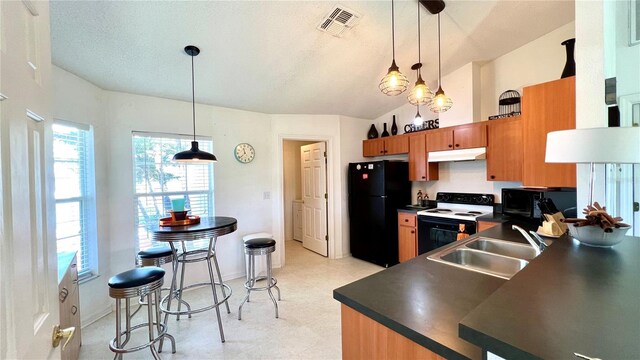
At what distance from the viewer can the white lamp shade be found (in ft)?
3.47

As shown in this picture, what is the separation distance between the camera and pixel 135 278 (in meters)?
1.83

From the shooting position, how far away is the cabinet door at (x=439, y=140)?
3479 mm

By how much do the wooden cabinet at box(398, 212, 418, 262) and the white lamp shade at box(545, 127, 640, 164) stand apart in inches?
100

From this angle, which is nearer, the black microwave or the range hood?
the black microwave

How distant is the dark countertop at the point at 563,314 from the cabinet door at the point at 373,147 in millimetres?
3394

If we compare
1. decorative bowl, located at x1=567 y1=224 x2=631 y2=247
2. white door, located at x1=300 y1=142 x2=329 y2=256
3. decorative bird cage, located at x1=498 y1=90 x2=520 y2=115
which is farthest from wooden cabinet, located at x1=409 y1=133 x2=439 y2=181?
decorative bowl, located at x1=567 y1=224 x2=631 y2=247

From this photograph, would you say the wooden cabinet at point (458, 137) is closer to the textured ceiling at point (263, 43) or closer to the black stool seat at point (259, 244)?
the textured ceiling at point (263, 43)

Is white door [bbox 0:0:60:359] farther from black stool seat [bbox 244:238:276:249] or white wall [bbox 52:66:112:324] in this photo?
white wall [bbox 52:66:112:324]

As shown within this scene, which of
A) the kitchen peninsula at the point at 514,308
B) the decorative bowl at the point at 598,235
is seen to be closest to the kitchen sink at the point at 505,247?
the kitchen peninsula at the point at 514,308

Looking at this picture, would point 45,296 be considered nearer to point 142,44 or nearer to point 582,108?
point 142,44

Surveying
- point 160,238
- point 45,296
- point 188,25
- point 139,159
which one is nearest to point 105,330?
point 160,238

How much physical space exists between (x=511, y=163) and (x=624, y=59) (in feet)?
4.79

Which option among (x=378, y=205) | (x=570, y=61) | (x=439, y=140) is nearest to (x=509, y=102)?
(x=570, y=61)

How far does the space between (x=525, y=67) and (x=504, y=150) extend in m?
1.06
